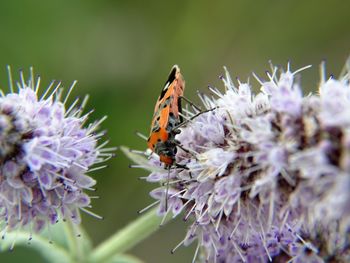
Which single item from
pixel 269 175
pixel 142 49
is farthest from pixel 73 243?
pixel 142 49

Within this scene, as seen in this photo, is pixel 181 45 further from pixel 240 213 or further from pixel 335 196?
pixel 335 196

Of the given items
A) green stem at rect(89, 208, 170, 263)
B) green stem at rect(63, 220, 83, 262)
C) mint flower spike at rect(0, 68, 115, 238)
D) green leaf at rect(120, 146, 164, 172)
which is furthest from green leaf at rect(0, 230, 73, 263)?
green leaf at rect(120, 146, 164, 172)

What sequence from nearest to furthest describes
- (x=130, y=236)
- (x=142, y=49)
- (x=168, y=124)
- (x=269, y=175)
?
1. (x=269, y=175)
2. (x=168, y=124)
3. (x=130, y=236)
4. (x=142, y=49)

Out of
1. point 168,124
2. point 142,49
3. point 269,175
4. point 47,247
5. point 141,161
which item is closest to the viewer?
point 269,175

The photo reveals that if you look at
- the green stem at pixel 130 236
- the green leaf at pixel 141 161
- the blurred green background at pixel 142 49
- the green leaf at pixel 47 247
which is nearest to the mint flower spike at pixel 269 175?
the green leaf at pixel 141 161

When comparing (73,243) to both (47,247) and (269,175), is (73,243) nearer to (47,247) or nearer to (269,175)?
(47,247)

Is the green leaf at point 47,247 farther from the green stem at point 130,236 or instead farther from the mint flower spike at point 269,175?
the mint flower spike at point 269,175
